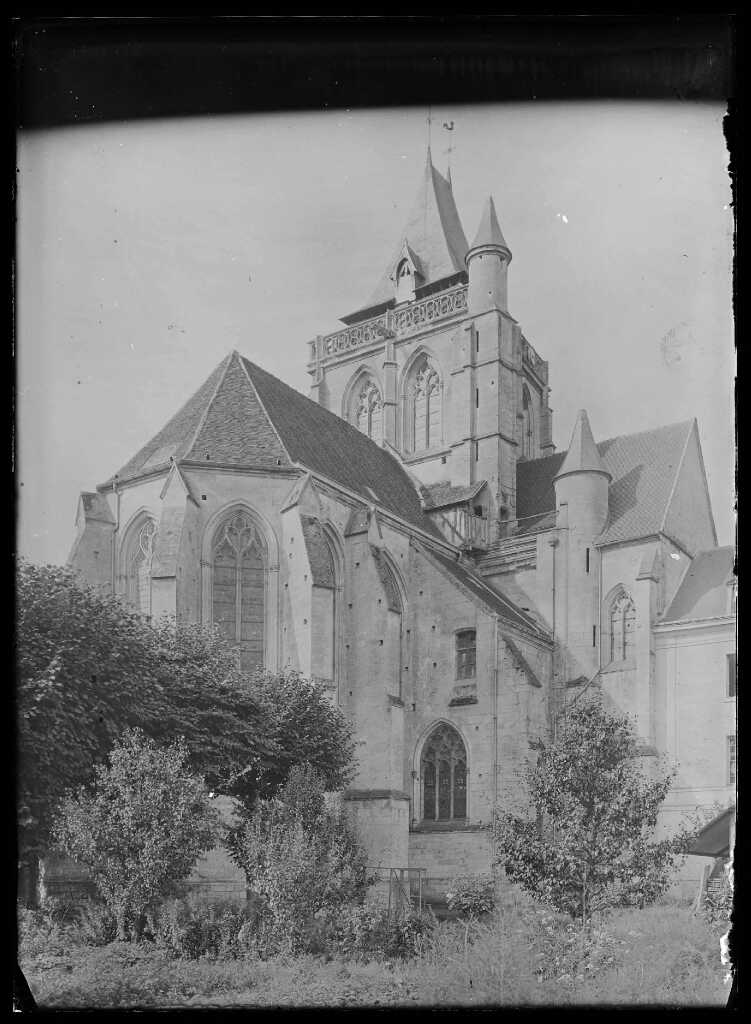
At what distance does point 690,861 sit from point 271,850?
4909mm

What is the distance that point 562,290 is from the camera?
1453cm

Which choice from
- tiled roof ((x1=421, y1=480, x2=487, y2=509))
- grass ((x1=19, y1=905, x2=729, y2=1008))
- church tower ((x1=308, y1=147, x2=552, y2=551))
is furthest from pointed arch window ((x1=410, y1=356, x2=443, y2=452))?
grass ((x1=19, y1=905, x2=729, y2=1008))

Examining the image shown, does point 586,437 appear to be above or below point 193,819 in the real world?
above

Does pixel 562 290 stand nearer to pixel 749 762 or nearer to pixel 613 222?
pixel 613 222

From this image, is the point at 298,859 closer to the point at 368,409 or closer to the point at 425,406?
the point at 425,406

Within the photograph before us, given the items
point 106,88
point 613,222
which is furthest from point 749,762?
point 106,88

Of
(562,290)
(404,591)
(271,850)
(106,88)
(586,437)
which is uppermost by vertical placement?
(106,88)

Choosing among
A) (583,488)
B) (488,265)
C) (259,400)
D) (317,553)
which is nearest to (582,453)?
(583,488)

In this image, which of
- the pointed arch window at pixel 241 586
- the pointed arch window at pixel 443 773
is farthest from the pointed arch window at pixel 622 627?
the pointed arch window at pixel 241 586

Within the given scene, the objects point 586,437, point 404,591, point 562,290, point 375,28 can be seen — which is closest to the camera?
point 375,28

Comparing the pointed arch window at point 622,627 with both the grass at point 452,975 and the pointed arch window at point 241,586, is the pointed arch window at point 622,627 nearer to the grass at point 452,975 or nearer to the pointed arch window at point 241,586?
the grass at point 452,975

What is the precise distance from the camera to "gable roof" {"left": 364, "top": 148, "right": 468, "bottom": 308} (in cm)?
1374

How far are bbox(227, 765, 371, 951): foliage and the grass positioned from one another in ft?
2.93

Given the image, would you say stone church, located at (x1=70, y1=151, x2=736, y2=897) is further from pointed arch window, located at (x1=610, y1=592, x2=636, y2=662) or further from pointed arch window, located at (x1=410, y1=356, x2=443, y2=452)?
pointed arch window, located at (x1=410, y1=356, x2=443, y2=452)
